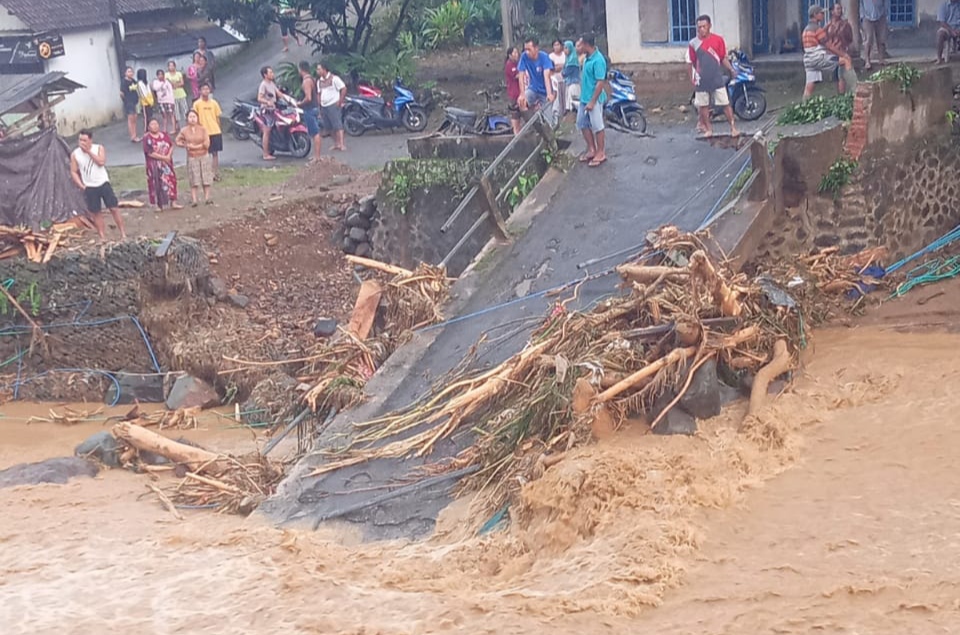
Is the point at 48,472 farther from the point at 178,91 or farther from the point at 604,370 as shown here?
the point at 178,91

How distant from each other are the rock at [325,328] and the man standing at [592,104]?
12.2 feet

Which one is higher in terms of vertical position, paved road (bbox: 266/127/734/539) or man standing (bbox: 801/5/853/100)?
man standing (bbox: 801/5/853/100)

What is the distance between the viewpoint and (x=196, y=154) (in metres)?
17.8

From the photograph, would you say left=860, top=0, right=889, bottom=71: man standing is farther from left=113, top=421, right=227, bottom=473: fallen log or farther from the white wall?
the white wall

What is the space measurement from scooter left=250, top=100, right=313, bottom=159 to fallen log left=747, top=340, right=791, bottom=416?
42.0 ft

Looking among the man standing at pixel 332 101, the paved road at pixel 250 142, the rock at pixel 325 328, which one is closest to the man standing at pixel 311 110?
the man standing at pixel 332 101

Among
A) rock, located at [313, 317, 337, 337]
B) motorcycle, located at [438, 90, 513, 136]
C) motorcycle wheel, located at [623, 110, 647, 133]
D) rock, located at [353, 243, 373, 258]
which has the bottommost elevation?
rock, located at [313, 317, 337, 337]

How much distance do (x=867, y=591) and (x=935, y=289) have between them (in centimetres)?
685

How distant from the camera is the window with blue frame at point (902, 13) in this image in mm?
19078

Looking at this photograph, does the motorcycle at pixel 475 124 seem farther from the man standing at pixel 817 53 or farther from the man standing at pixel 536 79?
the man standing at pixel 817 53

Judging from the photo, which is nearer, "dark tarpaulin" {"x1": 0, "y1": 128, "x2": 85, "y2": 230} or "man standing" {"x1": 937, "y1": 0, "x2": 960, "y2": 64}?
"dark tarpaulin" {"x1": 0, "y1": 128, "x2": 85, "y2": 230}

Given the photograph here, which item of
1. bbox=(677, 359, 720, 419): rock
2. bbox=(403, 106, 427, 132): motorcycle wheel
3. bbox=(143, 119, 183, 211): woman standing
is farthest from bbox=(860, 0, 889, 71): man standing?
bbox=(143, 119, 183, 211): woman standing

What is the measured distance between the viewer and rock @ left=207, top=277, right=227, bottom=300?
53.3 feet

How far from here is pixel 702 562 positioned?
7289 millimetres
